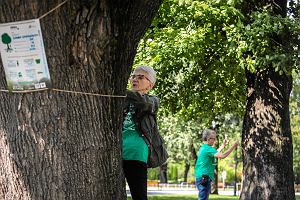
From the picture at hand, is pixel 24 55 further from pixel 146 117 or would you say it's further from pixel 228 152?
pixel 228 152

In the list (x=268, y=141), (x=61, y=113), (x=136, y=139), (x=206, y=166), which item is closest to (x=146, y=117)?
(x=136, y=139)

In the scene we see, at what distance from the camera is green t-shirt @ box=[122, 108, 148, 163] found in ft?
15.5

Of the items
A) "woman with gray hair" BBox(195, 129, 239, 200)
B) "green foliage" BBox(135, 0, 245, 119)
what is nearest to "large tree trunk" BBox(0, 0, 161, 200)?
"woman with gray hair" BBox(195, 129, 239, 200)

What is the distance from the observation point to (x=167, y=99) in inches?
618

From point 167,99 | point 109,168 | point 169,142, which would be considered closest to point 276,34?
point 167,99

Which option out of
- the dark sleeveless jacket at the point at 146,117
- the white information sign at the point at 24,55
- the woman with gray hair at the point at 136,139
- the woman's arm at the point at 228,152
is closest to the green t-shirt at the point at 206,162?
the woman's arm at the point at 228,152

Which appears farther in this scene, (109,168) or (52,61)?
(109,168)

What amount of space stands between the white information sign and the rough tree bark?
8.42 m

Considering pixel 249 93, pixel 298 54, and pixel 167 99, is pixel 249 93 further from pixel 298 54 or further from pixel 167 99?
pixel 167 99

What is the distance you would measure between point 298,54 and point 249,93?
56.4 inches

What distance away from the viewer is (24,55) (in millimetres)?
3762

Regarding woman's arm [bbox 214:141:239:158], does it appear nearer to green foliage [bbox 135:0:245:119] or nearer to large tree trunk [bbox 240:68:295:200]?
large tree trunk [bbox 240:68:295:200]

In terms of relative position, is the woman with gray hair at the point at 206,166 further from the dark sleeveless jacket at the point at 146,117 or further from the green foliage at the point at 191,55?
the green foliage at the point at 191,55

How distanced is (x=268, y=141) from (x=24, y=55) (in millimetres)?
8596
